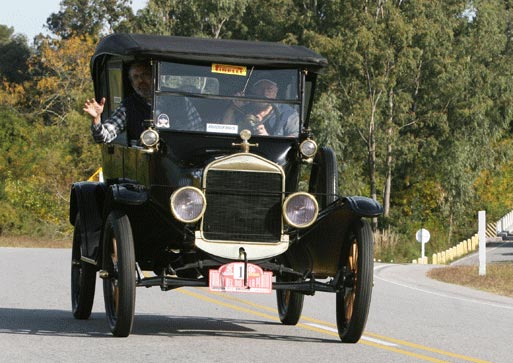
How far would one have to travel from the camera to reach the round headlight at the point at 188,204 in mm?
9992

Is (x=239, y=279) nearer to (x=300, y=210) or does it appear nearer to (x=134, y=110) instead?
(x=300, y=210)

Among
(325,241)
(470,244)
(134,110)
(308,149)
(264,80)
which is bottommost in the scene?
(470,244)

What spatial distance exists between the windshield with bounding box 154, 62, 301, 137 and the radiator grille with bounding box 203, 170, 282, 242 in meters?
0.73

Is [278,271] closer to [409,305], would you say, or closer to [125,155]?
[125,155]

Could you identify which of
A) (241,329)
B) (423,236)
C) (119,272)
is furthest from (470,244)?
(119,272)

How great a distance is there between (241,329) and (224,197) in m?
1.74

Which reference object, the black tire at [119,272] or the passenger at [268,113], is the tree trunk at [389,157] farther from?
the black tire at [119,272]

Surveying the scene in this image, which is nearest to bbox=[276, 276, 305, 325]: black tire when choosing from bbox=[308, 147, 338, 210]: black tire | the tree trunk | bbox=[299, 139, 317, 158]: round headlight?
bbox=[308, 147, 338, 210]: black tire

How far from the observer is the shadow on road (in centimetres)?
1069

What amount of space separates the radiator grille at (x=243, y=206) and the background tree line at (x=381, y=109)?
155 feet

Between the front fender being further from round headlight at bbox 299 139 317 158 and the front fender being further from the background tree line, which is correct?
the background tree line

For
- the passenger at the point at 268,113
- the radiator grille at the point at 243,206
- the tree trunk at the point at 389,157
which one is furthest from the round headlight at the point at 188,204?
the tree trunk at the point at 389,157

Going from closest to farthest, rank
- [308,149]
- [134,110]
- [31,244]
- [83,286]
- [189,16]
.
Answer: [308,149] < [134,110] < [83,286] < [31,244] < [189,16]

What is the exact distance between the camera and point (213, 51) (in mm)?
10836
